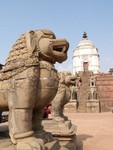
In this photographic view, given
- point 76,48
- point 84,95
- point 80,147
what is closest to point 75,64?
point 76,48

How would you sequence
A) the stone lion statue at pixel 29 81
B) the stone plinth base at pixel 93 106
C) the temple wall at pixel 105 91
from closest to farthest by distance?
1. the stone lion statue at pixel 29 81
2. the stone plinth base at pixel 93 106
3. the temple wall at pixel 105 91

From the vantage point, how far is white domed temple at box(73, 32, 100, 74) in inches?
1790

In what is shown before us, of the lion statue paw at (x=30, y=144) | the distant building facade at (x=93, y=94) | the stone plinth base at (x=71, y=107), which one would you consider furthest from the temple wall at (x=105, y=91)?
the lion statue paw at (x=30, y=144)

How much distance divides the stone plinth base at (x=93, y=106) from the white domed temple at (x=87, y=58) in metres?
23.6

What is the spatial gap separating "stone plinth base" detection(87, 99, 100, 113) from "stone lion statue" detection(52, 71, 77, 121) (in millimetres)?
15635

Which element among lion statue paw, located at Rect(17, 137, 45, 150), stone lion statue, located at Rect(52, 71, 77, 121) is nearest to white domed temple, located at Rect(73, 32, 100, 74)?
stone lion statue, located at Rect(52, 71, 77, 121)

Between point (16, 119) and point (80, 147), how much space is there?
407 cm

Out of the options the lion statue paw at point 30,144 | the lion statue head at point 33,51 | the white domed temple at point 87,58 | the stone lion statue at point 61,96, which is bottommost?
the lion statue paw at point 30,144

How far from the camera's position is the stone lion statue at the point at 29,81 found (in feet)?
10.1

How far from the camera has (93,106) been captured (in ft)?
71.7

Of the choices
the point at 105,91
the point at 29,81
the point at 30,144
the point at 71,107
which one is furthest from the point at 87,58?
the point at 30,144

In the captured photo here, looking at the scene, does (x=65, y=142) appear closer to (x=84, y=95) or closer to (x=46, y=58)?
(x=46, y=58)

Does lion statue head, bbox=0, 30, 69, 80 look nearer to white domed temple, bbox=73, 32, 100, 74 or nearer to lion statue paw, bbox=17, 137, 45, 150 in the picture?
lion statue paw, bbox=17, 137, 45, 150

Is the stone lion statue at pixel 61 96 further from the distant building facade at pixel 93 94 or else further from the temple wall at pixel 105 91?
the temple wall at pixel 105 91
